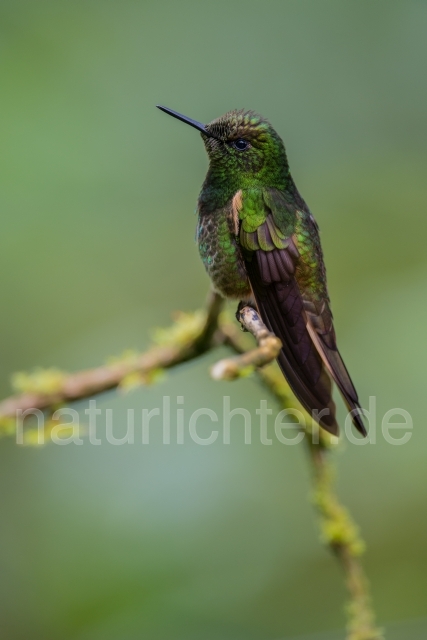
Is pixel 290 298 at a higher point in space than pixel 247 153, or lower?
lower

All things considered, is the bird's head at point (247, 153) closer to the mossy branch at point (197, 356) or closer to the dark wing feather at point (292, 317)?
the dark wing feather at point (292, 317)

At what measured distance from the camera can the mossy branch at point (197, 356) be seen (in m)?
2.05

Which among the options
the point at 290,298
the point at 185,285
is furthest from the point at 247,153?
the point at 185,285

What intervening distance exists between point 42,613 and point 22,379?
105cm

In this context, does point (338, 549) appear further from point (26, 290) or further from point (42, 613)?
point (26, 290)

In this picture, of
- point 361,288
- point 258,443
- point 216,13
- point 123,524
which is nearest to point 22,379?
point 123,524

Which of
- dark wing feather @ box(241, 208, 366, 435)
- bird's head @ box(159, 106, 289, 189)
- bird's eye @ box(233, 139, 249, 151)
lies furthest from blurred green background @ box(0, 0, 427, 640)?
bird's eye @ box(233, 139, 249, 151)

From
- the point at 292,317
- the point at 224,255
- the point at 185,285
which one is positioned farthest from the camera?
the point at 185,285

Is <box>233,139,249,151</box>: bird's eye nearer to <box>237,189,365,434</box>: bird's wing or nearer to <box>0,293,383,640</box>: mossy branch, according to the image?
<box>237,189,365,434</box>: bird's wing

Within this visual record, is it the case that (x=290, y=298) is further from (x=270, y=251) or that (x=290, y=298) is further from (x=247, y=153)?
(x=247, y=153)

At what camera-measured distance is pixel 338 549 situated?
227 cm

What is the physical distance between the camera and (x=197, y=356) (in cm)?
249

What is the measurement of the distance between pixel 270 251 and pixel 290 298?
176mm

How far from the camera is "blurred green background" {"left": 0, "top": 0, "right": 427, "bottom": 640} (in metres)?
2.66
